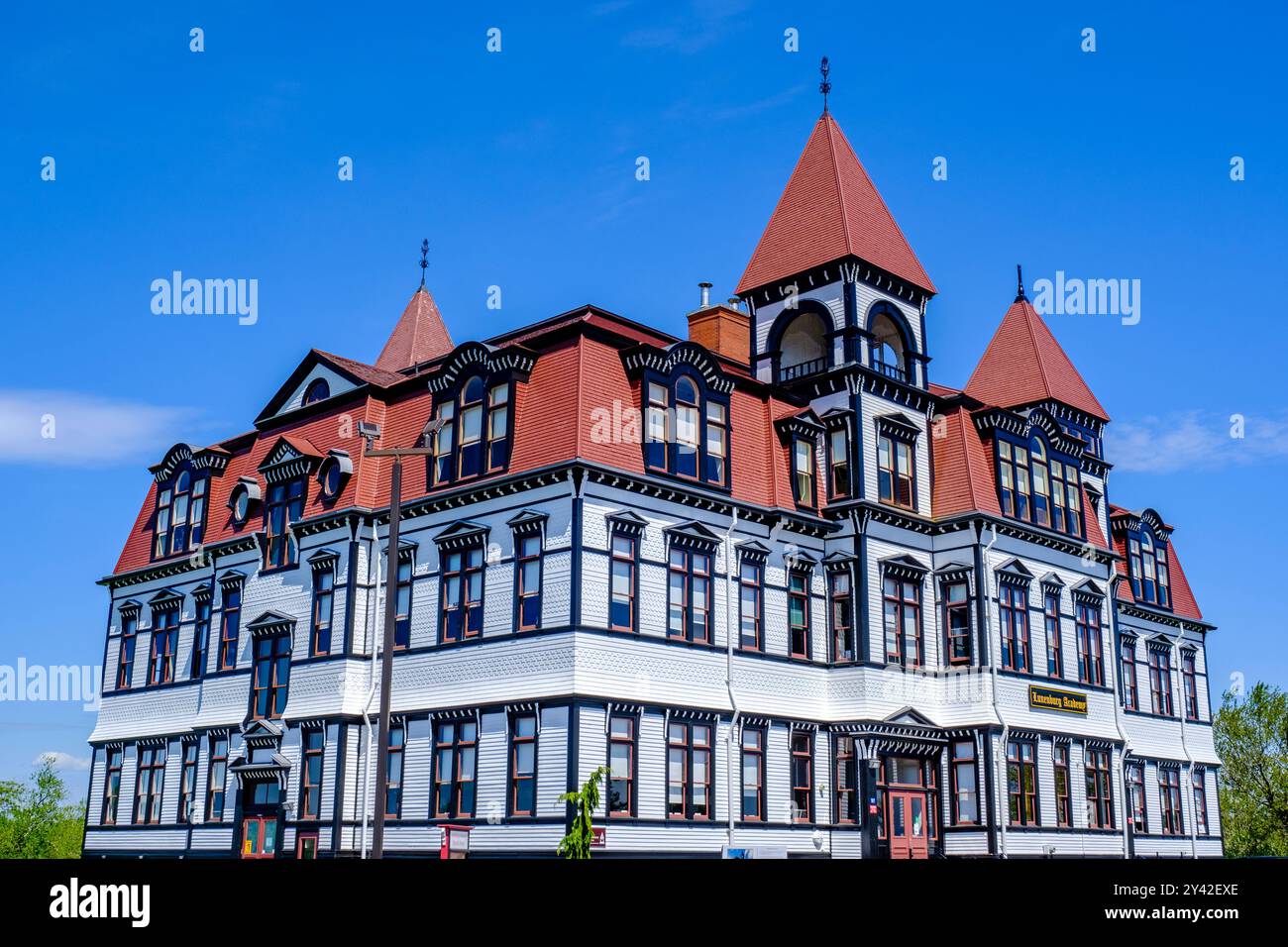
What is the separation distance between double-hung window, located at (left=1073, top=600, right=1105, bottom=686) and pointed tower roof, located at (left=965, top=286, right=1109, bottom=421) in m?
7.97

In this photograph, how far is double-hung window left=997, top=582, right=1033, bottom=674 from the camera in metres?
37.8

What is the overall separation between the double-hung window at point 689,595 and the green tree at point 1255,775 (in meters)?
45.4

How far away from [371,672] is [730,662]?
32.1 ft

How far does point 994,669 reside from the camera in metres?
36.7

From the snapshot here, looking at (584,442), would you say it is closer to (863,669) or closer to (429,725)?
(429,725)

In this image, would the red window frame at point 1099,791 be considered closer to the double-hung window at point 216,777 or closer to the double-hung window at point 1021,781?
the double-hung window at point 1021,781

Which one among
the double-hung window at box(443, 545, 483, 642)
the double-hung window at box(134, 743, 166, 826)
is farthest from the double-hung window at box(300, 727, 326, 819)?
the double-hung window at box(134, 743, 166, 826)

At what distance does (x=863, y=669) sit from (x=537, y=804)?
430 inches

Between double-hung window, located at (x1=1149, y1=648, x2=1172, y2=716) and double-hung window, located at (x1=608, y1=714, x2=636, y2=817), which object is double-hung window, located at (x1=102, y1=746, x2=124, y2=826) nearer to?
double-hung window, located at (x1=608, y1=714, x2=636, y2=817)

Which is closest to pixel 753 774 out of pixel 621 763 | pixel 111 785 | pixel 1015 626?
pixel 621 763

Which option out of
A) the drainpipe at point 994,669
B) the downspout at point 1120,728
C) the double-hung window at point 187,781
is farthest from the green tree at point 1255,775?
the double-hung window at point 187,781

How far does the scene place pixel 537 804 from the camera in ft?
95.6
